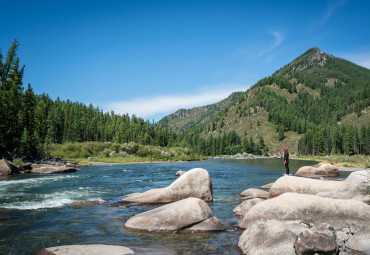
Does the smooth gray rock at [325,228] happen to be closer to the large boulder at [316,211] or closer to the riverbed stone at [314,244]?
the large boulder at [316,211]

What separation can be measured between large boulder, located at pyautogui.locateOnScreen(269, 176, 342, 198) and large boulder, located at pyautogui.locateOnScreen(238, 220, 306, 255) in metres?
8.49

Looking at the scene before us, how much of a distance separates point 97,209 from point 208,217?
756 cm

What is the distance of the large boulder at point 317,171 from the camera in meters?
36.1

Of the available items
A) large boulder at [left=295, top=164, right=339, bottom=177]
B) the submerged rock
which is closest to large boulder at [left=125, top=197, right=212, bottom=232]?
the submerged rock

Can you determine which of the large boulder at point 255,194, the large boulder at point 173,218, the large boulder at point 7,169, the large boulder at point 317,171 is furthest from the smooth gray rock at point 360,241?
the large boulder at point 7,169

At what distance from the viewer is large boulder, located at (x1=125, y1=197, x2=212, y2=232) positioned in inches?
470

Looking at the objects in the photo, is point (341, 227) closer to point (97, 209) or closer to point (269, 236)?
point (269, 236)

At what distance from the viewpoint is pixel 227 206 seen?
1781 centimetres

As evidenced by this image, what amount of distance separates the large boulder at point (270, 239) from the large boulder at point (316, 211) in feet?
4.14

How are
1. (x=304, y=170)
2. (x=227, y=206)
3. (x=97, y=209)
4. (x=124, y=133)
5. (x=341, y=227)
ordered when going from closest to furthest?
1. (x=341, y=227)
2. (x=97, y=209)
3. (x=227, y=206)
4. (x=304, y=170)
5. (x=124, y=133)

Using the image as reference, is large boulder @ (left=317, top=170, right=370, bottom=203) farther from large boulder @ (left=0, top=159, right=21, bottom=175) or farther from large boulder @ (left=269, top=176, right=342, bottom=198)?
large boulder @ (left=0, top=159, right=21, bottom=175)

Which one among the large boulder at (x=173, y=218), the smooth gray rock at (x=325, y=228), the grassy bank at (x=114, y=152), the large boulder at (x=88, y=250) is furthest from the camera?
the grassy bank at (x=114, y=152)

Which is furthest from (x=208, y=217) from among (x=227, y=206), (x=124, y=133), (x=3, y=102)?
(x=124, y=133)

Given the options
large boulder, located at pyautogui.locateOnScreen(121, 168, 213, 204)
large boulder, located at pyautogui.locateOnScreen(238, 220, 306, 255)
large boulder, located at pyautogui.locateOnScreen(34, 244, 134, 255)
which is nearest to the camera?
large boulder, located at pyautogui.locateOnScreen(34, 244, 134, 255)
